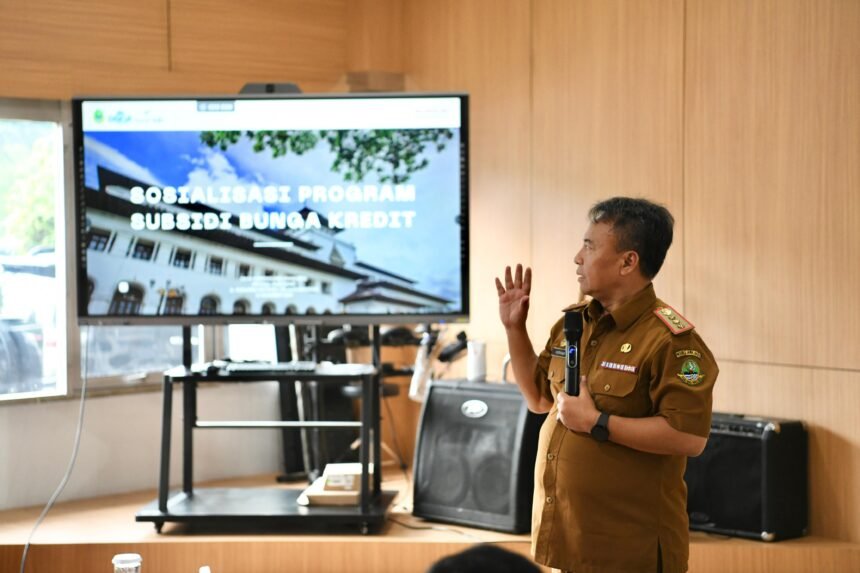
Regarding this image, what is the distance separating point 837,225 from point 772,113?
0.52 m

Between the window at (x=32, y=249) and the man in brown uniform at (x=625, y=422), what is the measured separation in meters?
3.16

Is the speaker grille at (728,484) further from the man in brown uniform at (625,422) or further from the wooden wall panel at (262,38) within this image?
the wooden wall panel at (262,38)

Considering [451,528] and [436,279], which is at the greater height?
[436,279]

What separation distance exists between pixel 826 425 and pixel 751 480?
0.35 metres

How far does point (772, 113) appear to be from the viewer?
13.6 ft

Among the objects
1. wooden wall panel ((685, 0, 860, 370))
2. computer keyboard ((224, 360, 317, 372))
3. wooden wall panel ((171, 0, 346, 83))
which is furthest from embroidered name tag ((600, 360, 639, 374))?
wooden wall panel ((171, 0, 346, 83))

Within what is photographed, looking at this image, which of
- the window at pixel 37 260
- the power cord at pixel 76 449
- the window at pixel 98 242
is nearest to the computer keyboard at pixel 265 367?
the window at pixel 98 242

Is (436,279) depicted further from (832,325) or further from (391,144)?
(832,325)

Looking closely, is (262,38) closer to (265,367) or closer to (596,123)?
(596,123)

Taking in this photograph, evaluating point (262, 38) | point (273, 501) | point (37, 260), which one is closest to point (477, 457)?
point (273, 501)

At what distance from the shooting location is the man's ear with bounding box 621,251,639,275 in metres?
2.61

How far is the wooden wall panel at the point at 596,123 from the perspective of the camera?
4539mm

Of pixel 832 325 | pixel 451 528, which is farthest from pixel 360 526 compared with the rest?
pixel 832 325

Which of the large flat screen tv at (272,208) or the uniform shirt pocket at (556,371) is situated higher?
the large flat screen tv at (272,208)
